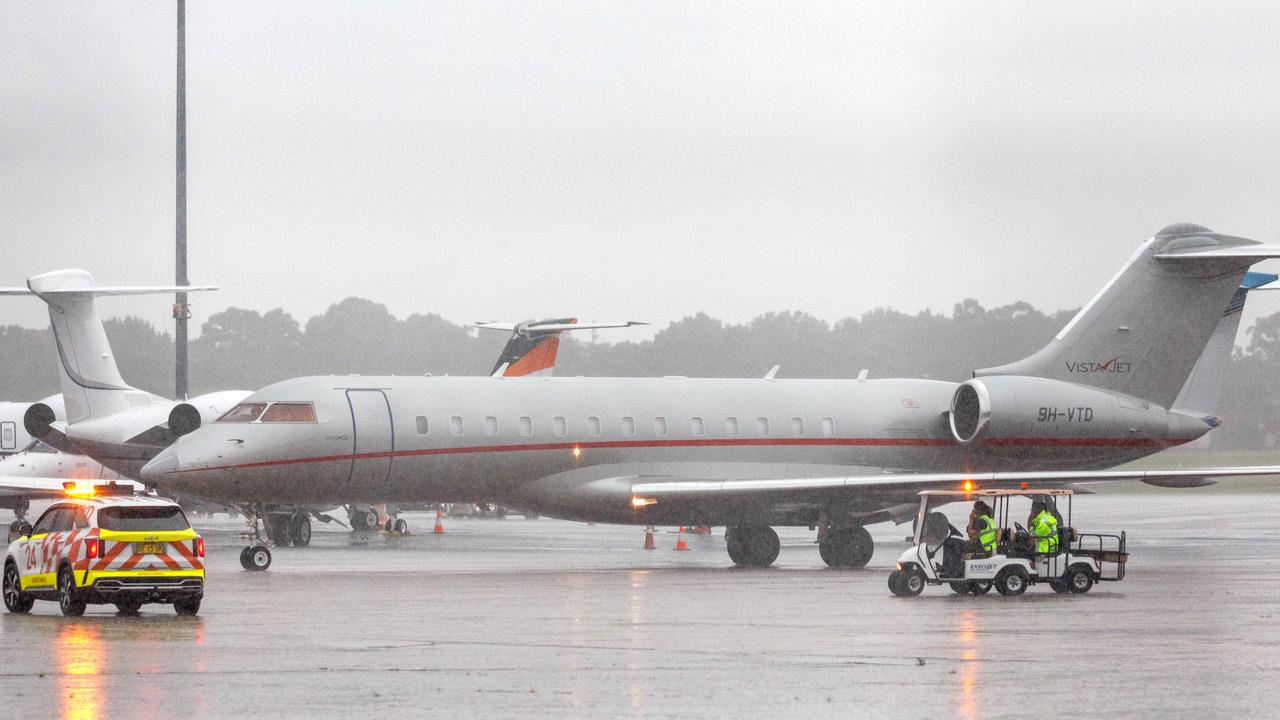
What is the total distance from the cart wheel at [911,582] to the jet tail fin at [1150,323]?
11.2 metres

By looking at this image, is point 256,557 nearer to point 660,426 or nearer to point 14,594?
point 14,594

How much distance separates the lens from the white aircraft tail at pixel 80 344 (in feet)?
129

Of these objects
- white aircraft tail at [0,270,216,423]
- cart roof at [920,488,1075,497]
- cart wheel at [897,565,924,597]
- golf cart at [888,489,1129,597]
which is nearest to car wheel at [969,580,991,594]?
golf cart at [888,489,1129,597]

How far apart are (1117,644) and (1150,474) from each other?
11543mm

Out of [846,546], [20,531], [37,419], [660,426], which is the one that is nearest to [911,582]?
[846,546]

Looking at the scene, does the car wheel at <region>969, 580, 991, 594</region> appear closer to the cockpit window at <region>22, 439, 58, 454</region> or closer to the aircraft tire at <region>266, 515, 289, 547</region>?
the aircraft tire at <region>266, 515, 289, 547</region>

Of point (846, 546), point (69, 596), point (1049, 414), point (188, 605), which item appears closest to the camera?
point (69, 596)

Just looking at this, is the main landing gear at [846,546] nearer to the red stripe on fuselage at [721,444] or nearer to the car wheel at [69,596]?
the red stripe on fuselage at [721,444]

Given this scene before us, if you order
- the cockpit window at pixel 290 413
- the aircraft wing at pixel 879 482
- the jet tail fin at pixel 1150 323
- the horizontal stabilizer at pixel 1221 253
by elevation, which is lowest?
the aircraft wing at pixel 879 482

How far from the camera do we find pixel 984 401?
3105 centimetres

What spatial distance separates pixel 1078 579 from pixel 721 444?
365 inches

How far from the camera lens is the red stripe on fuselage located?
27484 mm

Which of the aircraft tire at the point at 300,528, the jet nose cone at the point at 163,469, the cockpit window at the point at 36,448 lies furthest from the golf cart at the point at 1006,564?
the cockpit window at the point at 36,448

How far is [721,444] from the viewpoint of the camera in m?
30.7
